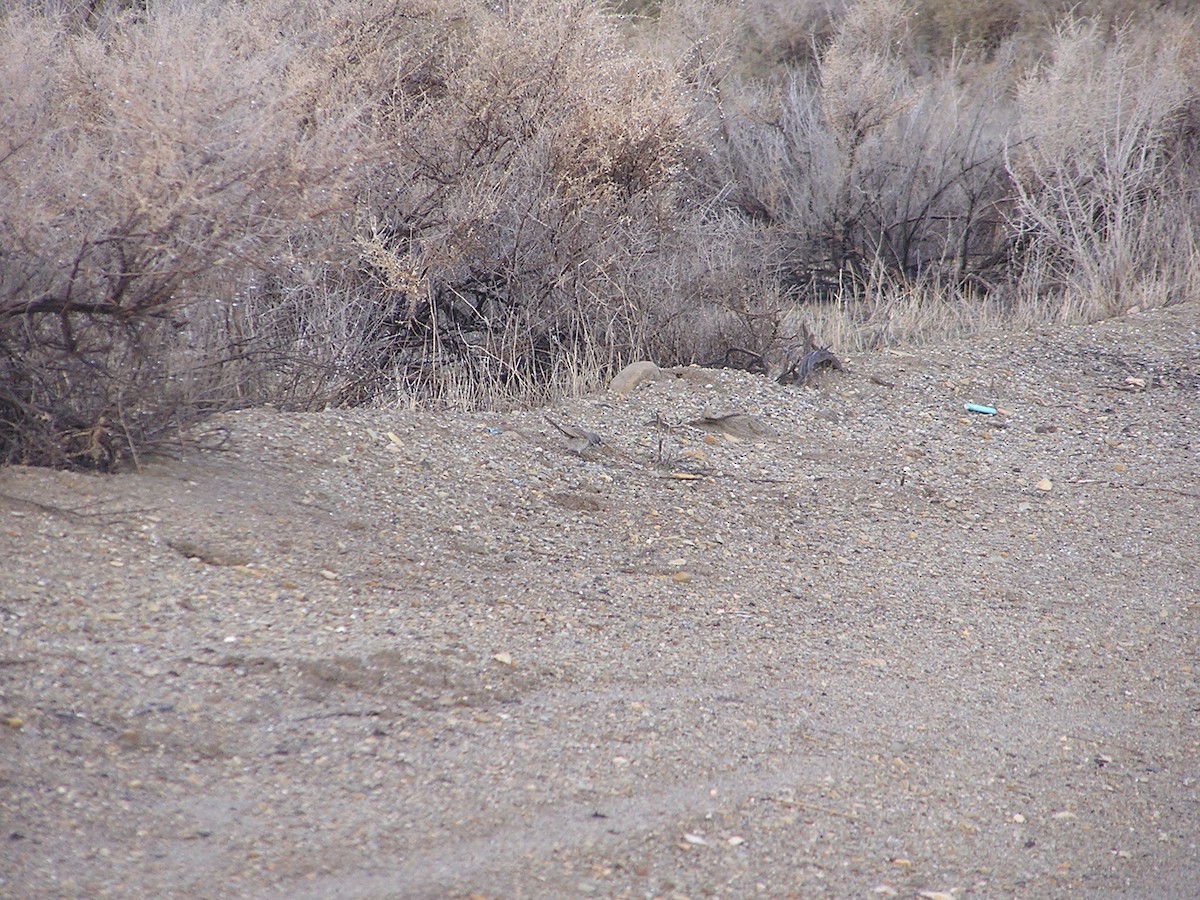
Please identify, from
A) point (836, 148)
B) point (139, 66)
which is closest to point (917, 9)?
point (836, 148)

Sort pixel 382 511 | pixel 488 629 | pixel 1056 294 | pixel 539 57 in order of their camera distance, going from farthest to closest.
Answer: pixel 1056 294 < pixel 539 57 < pixel 382 511 < pixel 488 629

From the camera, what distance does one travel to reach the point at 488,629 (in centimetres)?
397

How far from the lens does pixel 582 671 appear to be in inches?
149

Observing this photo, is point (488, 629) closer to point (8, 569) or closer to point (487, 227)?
point (8, 569)

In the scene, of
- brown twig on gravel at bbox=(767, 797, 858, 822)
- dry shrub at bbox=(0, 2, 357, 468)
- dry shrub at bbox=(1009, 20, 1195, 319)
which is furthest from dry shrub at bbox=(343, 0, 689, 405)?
brown twig on gravel at bbox=(767, 797, 858, 822)

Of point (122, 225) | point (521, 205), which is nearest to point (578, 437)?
point (521, 205)

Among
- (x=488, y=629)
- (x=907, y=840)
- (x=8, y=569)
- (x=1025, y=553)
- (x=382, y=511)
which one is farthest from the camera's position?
(x=1025, y=553)

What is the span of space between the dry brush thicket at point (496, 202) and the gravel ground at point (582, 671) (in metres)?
0.71

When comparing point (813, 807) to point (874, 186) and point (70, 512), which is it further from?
point (874, 186)

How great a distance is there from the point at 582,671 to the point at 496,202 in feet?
15.0

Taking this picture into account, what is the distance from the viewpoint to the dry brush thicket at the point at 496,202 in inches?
170

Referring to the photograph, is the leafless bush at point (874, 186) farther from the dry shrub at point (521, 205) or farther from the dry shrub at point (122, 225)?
the dry shrub at point (122, 225)

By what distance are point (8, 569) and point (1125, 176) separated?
34.5ft

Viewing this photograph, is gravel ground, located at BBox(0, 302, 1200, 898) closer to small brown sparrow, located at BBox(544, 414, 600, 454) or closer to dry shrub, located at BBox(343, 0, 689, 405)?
small brown sparrow, located at BBox(544, 414, 600, 454)
